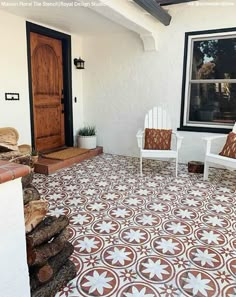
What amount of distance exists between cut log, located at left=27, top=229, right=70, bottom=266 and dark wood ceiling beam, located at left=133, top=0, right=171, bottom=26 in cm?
268

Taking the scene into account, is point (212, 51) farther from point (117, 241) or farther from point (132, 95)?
point (117, 241)

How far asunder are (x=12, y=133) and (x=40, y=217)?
7.48 ft

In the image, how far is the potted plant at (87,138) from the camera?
496 cm

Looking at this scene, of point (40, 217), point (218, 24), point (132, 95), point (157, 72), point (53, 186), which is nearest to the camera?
point (40, 217)

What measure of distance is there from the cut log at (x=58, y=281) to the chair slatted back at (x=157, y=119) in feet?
9.52

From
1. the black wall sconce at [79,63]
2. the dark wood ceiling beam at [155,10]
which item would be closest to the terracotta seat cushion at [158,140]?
the dark wood ceiling beam at [155,10]

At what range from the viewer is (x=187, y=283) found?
164 centimetres

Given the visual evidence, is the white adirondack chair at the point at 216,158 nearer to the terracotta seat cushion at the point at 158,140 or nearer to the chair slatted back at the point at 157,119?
the terracotta seat cushion at the point at 158,140

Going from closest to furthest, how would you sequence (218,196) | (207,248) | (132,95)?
(207,248), (218,196), (132,95)

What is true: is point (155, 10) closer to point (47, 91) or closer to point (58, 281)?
point (47, 91)

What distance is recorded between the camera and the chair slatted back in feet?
13.9

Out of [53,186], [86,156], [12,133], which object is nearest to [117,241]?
[53,186]

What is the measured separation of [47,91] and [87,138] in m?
1.12

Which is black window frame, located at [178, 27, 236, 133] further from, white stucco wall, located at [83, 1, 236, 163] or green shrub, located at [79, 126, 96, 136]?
green shrub, located at [79, 126, 96, 136]
